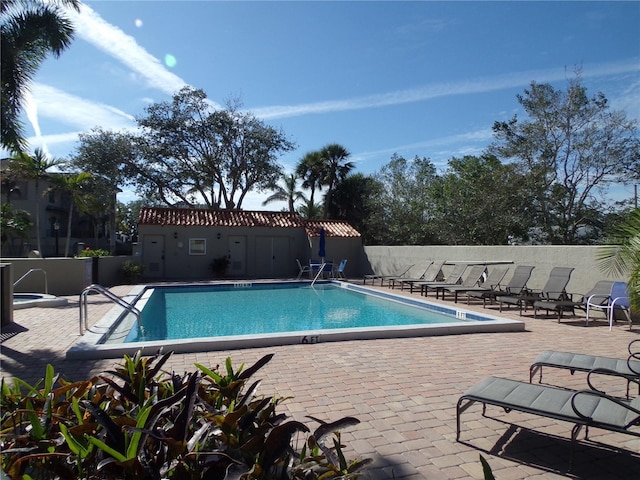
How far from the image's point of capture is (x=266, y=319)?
10820 mm

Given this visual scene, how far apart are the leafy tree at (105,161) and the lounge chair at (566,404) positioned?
27780 millimetres

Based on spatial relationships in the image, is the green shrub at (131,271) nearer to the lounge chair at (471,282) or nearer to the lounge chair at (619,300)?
the lounge chair at (471,282)

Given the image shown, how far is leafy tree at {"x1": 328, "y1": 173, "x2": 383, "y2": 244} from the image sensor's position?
93.2 ft

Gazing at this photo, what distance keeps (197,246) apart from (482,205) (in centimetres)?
1442

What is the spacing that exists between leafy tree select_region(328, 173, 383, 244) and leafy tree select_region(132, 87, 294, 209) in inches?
179

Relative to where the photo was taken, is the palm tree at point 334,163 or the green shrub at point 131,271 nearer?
the green shrub at point 131,271

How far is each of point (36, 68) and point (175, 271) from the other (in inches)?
460

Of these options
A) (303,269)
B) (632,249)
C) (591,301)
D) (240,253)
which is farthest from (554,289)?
(240,253)

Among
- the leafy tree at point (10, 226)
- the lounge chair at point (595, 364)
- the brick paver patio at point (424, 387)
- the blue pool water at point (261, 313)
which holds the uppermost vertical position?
the leafy tree at point (10, 226)

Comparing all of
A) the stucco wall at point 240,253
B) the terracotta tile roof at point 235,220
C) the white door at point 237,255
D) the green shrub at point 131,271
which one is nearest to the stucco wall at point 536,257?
the stucco wall at point 240,253

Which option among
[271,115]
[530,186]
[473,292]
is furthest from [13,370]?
[271,115]

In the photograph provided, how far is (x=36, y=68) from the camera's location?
1103 centimetres

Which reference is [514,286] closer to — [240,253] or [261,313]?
[261,313]

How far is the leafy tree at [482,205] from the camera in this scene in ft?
65.4
